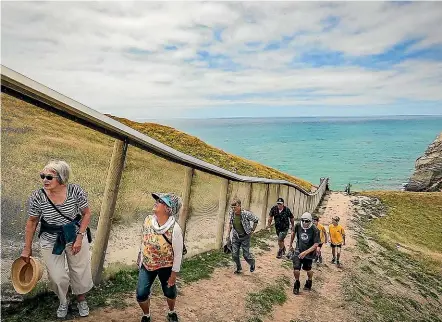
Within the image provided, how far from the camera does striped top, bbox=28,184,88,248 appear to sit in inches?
178

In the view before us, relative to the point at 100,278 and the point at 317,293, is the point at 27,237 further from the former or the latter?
the point at 317,293

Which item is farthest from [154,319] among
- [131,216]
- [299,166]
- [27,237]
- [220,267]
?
[299,166]

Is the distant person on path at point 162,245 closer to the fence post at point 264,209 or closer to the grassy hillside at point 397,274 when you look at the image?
the grassy hillside at point 397,274

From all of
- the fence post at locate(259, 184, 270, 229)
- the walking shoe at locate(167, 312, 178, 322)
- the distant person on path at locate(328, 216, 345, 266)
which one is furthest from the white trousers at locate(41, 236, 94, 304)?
the fence post at locate(259, 184, 270, 229)

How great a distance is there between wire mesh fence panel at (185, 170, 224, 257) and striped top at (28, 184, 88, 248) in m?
3.43

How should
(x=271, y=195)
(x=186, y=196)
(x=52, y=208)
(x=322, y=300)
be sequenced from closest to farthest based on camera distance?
(x=52, y=208) → (x=186, y=196) → (x=322, y=300) → (x=271, y=195)

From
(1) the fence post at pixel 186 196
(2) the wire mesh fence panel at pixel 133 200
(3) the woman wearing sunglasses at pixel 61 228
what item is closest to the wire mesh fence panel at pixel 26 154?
(3) the woman wearing sunglasses at pixel 61 228

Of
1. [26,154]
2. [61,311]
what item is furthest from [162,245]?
[26,154]

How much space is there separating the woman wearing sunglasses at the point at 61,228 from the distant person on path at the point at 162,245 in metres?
0.73

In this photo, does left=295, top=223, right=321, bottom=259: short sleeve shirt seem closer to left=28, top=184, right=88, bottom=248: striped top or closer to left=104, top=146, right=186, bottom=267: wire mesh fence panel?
left=104, top=146, right=186, bottom=267: wire mesh fence panel

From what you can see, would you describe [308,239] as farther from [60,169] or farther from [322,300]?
[60,169]

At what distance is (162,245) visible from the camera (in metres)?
4.96

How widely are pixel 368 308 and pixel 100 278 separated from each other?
6476 mm

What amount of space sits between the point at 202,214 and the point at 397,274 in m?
8.82
